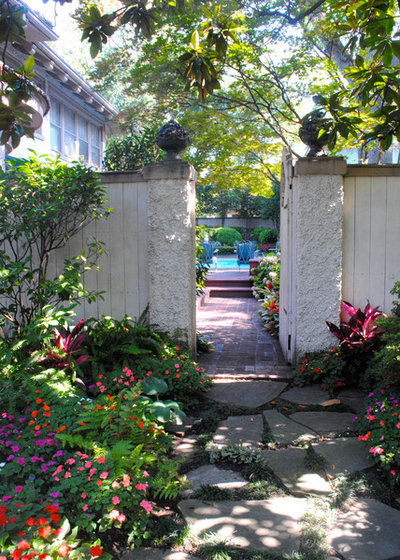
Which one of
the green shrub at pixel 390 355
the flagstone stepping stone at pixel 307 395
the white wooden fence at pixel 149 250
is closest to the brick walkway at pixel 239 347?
the flagstone stepping stone at pixel 307 395

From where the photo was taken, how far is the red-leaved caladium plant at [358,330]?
14.6 feet

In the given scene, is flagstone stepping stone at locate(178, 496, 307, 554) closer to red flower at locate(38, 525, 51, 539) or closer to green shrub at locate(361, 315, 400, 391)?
red flower at locate(38, 525, 51, 539)

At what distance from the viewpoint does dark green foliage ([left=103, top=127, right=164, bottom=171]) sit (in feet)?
22.2

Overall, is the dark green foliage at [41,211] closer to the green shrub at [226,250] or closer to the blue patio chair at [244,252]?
the blue patio chair at [244,252]

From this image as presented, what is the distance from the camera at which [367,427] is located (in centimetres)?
324

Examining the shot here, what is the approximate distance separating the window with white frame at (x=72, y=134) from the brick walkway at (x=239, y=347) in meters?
5.88

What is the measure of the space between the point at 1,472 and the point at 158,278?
8.99ft

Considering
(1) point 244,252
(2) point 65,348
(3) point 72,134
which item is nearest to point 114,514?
(2) point 65,348

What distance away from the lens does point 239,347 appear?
620 centimetres

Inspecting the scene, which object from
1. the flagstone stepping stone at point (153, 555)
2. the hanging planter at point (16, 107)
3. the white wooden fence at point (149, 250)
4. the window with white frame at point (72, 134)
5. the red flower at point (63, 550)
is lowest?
the flagstone stepping stone at point (153, 555)

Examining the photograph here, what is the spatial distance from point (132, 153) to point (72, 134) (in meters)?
7.42

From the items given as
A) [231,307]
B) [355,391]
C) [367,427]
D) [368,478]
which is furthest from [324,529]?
[231,307]

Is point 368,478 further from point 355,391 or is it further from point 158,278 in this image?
point 158,278

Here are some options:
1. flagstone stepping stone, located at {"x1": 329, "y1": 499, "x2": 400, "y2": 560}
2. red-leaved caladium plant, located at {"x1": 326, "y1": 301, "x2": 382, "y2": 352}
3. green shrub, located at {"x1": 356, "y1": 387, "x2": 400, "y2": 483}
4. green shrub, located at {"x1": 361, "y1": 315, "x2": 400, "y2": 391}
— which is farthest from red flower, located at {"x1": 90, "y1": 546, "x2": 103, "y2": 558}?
red-leaved caladium plant, located at {"x1": 326, "y1": 301, "x2": 382, "y2": 352}
